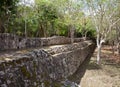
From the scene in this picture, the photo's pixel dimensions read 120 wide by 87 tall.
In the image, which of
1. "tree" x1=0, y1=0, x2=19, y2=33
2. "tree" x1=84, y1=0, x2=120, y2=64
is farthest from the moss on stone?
"tree" x1=84, y1=0, x2=120, y2=64

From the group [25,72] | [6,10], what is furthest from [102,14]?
[25,72]

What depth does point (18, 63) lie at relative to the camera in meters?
9.01

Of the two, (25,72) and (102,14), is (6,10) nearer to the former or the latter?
(102,14)

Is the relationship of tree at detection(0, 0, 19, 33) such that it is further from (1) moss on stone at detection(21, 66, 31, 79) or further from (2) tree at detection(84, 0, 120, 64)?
(1) moss on stone at detection(21, 66, 31, 79)

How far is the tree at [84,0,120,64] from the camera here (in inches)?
1081

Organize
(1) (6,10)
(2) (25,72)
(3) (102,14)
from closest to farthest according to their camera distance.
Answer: (2) (25,72), (3) (102,14), (1) (6,10)

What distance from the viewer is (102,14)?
27375mm

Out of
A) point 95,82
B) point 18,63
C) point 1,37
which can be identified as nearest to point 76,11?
point 95,82

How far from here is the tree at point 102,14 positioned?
27.5 m

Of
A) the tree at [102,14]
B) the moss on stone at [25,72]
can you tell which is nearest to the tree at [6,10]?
the tree at [102,14]

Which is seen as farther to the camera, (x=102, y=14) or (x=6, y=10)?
(x=6, y=10)

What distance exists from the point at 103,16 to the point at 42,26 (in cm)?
2002

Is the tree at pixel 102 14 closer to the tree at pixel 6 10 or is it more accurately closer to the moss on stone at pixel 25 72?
the tree at pixel 6 10

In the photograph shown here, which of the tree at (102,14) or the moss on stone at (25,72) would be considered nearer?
the moss on stone at (25,72)
